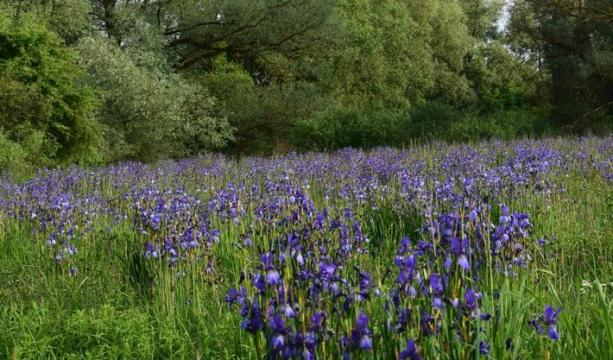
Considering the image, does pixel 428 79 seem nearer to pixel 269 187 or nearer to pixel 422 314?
pixel 269 187

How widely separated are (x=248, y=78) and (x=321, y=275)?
24.3m

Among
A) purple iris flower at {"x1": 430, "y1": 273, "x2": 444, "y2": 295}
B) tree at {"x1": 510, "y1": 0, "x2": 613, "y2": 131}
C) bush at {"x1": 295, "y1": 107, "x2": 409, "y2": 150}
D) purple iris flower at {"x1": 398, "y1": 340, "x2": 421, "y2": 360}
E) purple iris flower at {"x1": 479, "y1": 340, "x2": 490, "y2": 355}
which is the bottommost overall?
purple iris flower at {"x1": 479, "y1": 340, "x2": 490, "y2": 355}

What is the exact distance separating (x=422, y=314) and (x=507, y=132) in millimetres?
15848

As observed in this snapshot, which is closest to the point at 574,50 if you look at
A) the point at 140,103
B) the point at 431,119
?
the point at 431,119

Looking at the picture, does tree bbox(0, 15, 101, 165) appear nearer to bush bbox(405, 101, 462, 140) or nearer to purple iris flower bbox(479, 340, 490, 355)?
bush bbox(405, 101, 462, 140)

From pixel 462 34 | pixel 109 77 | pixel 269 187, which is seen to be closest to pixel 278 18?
pixel 109 77

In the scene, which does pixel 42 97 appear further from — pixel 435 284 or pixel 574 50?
pixel 574 50

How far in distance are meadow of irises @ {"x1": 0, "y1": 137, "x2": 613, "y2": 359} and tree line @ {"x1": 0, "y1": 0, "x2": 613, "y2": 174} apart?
348 inches

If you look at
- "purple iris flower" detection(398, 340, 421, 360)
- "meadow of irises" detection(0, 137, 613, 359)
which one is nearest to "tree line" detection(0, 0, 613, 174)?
"meadow of irises" detection(0, 137, 613, 359)

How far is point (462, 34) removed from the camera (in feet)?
119

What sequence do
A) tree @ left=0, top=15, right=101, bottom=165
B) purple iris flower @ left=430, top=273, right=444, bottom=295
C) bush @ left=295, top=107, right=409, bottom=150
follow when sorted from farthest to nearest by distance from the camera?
1. bush @ left=295, top=107, right=409, bottom=150
2. tree @ left=0, top=15, right=101, bottom=165
3. purple iris flower @ left=430, top=273, right=444, bottom=295

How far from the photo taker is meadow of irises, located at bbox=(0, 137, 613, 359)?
2291mm

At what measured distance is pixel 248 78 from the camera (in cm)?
2616

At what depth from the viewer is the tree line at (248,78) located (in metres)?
16.4
